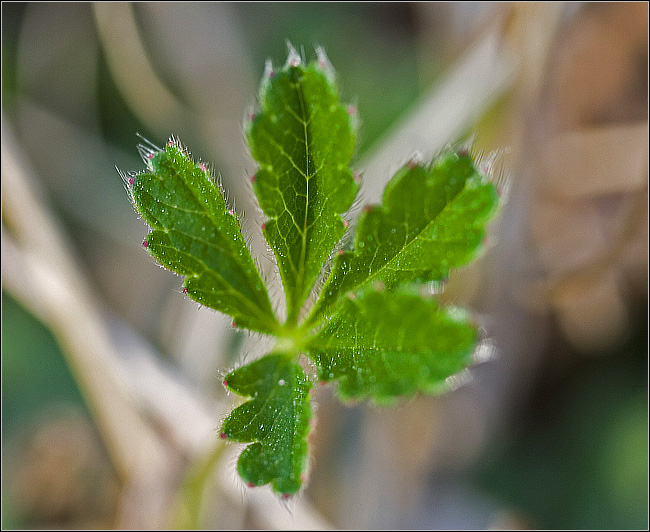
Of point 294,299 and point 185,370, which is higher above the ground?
point 185,370

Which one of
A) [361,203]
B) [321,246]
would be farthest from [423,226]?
[361,203]

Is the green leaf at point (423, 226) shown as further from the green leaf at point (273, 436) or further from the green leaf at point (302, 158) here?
the green leaf at point (273, 436)

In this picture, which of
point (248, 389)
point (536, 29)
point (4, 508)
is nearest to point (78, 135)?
point (4, 508)

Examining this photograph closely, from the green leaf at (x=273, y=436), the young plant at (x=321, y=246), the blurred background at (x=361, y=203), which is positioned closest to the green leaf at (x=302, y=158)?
the young plant at (x=321, y=246)

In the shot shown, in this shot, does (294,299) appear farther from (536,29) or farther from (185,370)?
(536,29)

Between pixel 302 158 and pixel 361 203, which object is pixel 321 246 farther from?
pixel 361 203

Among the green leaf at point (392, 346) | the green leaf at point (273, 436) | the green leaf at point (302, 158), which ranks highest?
the green leaf at point (302, 158)

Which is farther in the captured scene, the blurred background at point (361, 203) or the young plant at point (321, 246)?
the blurred background at point (361, 203)

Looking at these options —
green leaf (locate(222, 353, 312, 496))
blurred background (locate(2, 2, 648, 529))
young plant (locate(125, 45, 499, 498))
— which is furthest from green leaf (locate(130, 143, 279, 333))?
blurred background (locate(2, 2, 648, 529))
